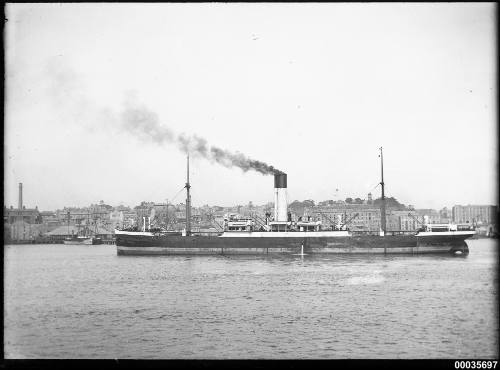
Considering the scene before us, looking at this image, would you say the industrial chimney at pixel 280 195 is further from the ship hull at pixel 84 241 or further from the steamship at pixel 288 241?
the ship hull at pixel 84 241

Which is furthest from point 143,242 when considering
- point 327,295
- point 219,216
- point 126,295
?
point 219,216

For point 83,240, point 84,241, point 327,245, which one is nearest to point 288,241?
point 327,245

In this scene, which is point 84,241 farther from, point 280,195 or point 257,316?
point 257,316

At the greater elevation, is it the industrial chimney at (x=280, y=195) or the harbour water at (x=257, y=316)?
the industrial chimney at (x=280, y=195)

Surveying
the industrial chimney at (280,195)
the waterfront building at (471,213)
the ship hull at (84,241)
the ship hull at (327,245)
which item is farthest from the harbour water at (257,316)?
the waterfront building at (471,213)

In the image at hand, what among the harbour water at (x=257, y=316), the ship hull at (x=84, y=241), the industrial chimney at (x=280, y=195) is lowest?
the ship hull at (x=84, y=241)

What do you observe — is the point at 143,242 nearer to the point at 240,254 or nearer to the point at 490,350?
the point at 240,254

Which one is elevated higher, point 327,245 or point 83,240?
point 327,245

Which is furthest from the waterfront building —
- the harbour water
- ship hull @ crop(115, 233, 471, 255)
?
the harbour water

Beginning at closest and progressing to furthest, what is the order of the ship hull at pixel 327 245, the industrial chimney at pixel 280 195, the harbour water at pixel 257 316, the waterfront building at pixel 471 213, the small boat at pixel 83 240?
the harbour water at pixel 257 316
the ship hull at pixel 327 245
the industrial chimney at pixel 280 195
the small boat at pixel 83 240
the waterfront building at pixel 471 213
